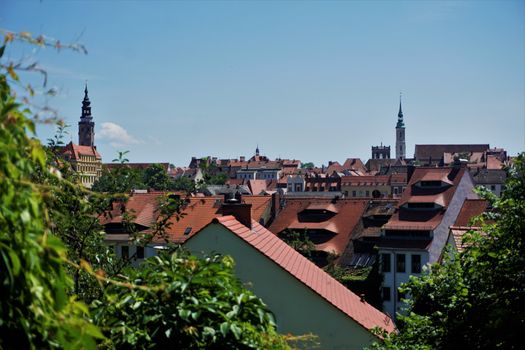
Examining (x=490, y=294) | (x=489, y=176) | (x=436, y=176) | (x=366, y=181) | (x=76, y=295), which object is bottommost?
(x=490, y=294)

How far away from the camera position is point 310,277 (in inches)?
586

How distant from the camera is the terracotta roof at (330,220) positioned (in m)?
38.9

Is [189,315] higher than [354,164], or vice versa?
[354,164]

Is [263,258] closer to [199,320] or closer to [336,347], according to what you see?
[336,347]

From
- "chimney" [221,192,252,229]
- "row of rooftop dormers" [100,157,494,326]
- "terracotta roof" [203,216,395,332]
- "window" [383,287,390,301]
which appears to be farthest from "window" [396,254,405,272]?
"chimney" [221,192,252,229]

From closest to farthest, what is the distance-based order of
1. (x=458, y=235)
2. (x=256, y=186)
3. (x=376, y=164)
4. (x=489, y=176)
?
(x=458, y=235) → (x=489, y=176) → (x=256, y=186) → (x=376, y=164)

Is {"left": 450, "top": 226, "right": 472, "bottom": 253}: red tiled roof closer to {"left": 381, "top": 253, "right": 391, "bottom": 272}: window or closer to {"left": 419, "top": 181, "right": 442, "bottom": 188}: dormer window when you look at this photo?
{"left": 381, "top": 253, "right": 391, "bottom": 272}: window

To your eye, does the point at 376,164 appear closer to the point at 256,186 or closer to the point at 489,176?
the point at 256,186

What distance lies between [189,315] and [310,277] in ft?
36.1

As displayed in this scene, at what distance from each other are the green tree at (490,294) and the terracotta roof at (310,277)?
4.94 meters

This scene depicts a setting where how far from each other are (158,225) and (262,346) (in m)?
4.99

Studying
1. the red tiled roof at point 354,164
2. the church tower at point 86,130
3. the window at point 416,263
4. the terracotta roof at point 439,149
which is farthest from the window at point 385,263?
the church tower at point 86,130

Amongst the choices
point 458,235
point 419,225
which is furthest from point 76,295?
point 419,225

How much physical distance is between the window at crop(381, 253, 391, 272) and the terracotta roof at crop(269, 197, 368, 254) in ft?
9.57
